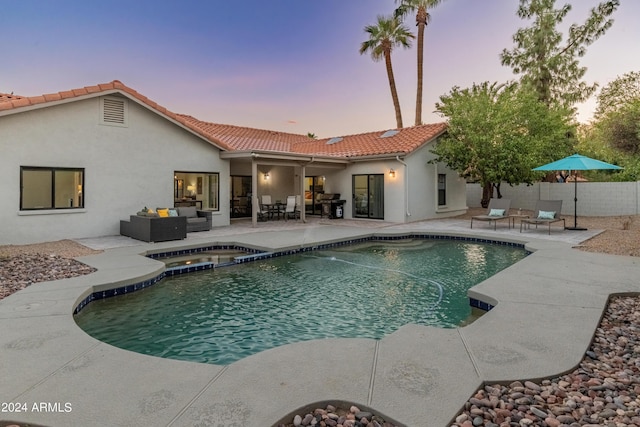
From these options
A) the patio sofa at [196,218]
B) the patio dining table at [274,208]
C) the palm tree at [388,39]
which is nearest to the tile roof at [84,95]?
the patio sofa at [196,218]

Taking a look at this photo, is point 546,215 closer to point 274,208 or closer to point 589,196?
point 589,196

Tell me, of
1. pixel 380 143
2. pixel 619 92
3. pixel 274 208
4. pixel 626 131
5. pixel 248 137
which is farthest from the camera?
pixel 619 92

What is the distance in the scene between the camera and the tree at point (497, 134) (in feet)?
47.7

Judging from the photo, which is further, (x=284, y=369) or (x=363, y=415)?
(x=284, y=369)

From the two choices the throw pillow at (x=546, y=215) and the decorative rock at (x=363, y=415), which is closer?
the decorative rock at (x=363, y=415)

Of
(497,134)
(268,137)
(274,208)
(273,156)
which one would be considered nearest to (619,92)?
(497,134)

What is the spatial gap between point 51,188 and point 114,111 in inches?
112

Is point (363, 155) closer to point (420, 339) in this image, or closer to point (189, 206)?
point (189, 206)

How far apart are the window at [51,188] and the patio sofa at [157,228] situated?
1.79 metres

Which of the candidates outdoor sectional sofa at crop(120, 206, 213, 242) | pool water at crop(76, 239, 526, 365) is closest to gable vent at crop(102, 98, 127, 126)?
outdoor sectional sofa at crop(120, 206, 213, 242)

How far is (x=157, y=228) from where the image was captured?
9.74 meters

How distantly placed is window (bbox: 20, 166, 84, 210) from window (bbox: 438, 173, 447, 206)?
14.0m

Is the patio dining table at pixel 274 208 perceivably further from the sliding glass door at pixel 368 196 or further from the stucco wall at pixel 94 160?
the stucco wall at pixel 94 160

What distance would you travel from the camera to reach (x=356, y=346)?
3.43 meters
